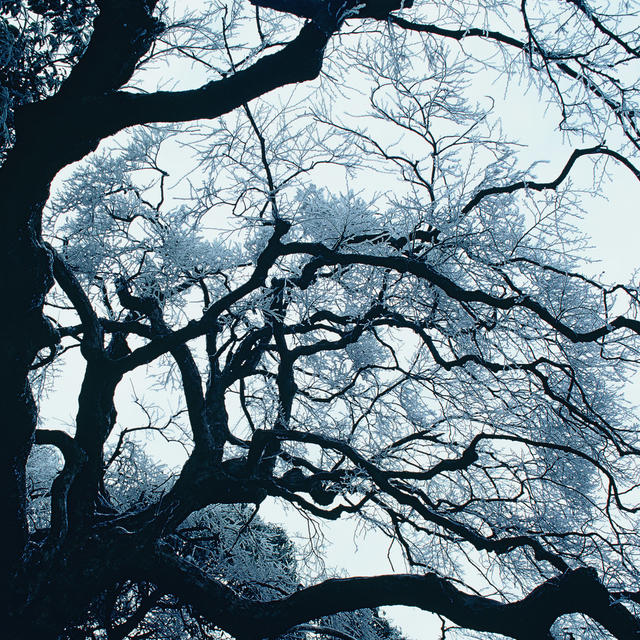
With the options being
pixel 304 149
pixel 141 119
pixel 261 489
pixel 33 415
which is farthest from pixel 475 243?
pixel 33 415

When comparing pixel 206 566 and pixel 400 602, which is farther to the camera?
pixel 206 566

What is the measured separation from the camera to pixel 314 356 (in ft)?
26.2

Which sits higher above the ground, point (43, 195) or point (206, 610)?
point (43, 195)

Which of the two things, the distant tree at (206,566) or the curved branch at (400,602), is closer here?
the curved branch at (400,602)

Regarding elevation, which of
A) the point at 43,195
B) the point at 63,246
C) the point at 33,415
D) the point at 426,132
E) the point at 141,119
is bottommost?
the point at 33,415

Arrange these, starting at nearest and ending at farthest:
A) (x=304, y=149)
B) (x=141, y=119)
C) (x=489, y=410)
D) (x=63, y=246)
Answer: (x=141, y=119) → (x=304, y=149) → (x=489, y=410) → (x=63, y=246)

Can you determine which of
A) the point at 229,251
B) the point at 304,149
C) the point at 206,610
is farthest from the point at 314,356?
the point at 206,610

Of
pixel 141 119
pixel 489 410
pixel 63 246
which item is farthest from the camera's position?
pixel 63 246

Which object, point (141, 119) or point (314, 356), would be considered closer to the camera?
point (141, 119)

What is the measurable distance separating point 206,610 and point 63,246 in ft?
14.9

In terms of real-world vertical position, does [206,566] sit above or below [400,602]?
above

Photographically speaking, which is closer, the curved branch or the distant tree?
the curved branch

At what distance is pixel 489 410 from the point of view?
5.80 metres

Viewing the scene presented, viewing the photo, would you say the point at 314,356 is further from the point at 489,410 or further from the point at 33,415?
the point at 33,415
